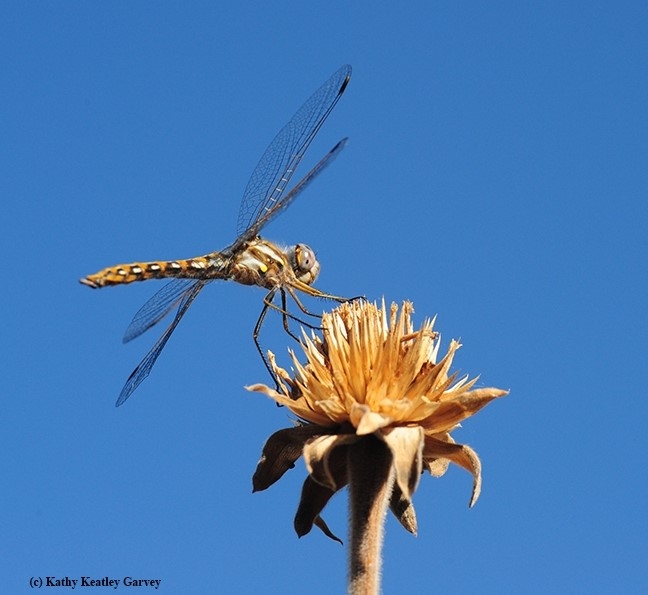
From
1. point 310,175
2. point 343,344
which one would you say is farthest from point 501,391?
point 310,175

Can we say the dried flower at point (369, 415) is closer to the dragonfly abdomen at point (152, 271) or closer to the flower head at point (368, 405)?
the flower head at point (368, 405)

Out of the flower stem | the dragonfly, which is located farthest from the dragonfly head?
the flower stem

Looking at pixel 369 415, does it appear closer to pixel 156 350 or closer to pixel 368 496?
pixel 368 496

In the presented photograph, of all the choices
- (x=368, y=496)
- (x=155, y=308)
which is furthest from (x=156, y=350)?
(x=368, y=496)

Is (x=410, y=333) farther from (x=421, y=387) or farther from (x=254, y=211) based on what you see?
(x=254, y=211)

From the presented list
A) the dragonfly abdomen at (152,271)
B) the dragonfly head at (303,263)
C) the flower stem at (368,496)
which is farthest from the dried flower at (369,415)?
the dragonfly abdomen at (152,271)

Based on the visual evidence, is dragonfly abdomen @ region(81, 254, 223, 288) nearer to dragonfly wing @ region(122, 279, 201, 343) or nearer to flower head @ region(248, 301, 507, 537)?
dragonfly wing @ region(122, 279, 201, 343)
